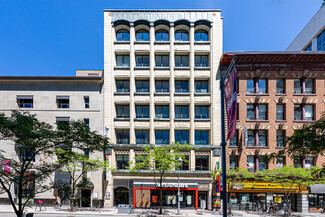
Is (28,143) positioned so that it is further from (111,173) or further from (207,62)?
(207,62)

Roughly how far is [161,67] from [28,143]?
21892mm

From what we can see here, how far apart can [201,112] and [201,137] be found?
11.1ft

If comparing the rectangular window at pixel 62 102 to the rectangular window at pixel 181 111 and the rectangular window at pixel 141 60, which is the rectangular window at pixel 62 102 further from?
the rectangular window at pixel 181 111

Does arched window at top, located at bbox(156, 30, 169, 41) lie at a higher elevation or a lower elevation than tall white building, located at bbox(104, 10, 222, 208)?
higher

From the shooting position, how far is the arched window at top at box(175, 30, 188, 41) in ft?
104

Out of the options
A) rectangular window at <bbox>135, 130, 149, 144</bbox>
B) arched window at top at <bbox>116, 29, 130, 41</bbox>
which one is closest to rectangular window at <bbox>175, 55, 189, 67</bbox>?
arched window at top at <bbox>116, 29, 130, 41</bbox>

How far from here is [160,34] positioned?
105 feet

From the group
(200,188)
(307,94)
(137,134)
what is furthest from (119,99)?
(307,94)

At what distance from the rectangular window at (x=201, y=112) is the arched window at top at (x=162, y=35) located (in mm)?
10721

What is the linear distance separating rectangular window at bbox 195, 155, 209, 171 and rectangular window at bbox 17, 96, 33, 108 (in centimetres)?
2337

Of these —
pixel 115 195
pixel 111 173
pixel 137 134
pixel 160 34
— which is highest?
pixel 160 34

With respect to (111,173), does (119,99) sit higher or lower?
higher

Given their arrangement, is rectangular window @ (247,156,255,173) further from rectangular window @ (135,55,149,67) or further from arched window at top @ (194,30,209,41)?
rectangular window @ (135,55,149,67)

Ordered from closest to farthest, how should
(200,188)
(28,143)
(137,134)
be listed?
(28,143) → (200,188) → (137,134)
